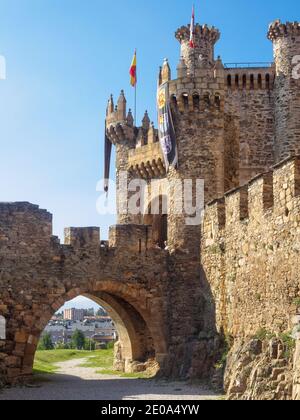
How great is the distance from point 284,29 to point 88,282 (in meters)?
14.3

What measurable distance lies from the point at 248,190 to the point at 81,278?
6552mm

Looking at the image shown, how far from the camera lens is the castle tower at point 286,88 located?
30281 millimetres

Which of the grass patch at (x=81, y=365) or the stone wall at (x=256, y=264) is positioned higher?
the stone wall at (x=256, y=264)

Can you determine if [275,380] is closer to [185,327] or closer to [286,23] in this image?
[185,327]

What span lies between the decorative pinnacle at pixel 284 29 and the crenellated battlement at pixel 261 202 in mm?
11664

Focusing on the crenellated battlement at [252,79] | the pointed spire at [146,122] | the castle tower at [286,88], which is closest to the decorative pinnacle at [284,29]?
the castle tower at [286,88]

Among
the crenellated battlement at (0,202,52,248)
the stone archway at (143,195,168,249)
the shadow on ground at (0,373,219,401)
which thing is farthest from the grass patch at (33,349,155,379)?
the stone archway at (143,195,168,249)

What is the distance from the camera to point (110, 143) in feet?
121

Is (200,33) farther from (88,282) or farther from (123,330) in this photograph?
(88,282)

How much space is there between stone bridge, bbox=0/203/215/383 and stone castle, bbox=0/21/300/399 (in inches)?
1.2

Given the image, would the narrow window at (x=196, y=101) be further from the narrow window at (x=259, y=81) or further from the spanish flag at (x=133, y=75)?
the spanish flag at (x=133, y=75)

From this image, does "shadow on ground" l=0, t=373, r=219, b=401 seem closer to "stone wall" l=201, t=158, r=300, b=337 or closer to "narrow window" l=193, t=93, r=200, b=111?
"stone wall" l=201, t=158, r=300, b=337

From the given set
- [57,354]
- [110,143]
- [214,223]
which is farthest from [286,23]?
[57,354]

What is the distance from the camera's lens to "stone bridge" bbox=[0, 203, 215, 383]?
2225 centimetres
